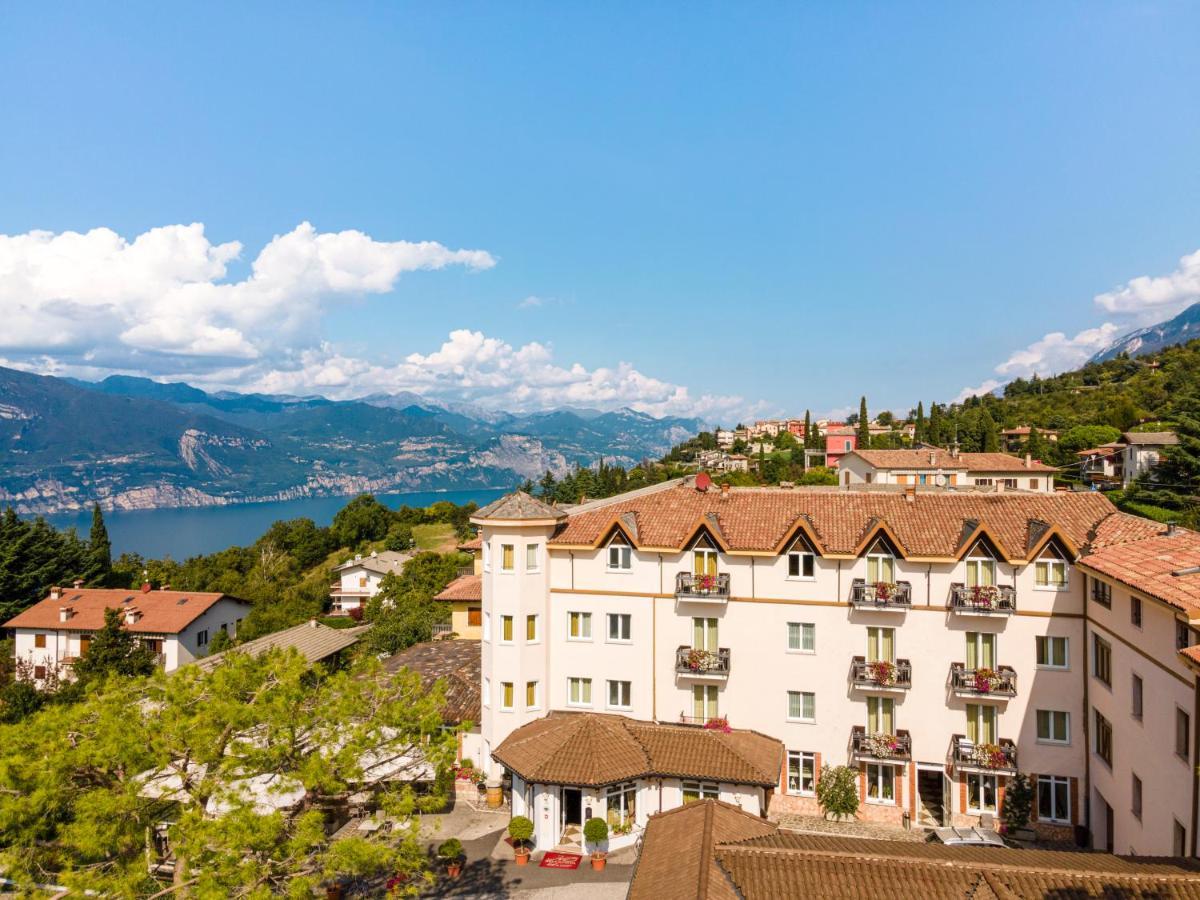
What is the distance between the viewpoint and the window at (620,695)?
27.6m

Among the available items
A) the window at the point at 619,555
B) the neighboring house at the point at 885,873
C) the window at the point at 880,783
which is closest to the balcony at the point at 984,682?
the window at the point at 880,783

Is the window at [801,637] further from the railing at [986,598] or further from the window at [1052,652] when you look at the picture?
the window at [1052,652]

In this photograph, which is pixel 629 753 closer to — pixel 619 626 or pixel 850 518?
pixel 619 626

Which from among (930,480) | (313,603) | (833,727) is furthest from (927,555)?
(313,603)

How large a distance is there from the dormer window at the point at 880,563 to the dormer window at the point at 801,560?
2024mm

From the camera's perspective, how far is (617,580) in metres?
27.8

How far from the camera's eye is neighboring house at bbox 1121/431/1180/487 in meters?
71.5

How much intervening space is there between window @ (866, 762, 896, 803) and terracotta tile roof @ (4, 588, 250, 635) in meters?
52.6

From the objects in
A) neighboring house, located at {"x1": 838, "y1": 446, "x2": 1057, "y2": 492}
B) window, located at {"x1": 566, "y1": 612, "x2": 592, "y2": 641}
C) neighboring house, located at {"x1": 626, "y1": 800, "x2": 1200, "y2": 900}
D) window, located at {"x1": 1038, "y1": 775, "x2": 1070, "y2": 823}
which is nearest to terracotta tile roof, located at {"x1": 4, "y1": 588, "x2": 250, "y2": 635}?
window, located at {"x1": 566, "y1": 612, "x2": 592, "y2": 641}

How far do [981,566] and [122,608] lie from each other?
204 ft

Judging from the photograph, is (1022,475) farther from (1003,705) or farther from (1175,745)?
(1175,745)

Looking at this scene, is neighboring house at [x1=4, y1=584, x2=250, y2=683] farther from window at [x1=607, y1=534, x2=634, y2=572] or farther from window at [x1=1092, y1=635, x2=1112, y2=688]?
window at [x1=1092, y1=635, x2=1112, y2=688]

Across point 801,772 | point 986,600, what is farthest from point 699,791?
point 986,600

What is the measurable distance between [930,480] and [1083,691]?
48290 millimetres
